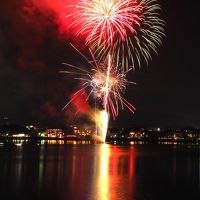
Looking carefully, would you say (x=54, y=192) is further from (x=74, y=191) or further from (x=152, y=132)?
(x=152, y=132)

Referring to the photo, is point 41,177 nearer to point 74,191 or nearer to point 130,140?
point 74,191

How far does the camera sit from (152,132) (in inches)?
7057

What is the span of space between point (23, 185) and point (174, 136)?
6296 inches

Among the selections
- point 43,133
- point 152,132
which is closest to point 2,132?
point 43,133

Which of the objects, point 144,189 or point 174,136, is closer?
point 144,189

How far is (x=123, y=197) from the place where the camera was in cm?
1958

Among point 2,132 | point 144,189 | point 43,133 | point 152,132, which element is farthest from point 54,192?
point 152,132

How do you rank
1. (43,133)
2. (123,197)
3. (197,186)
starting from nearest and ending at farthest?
(123,197) → (197,186) → (43,133)

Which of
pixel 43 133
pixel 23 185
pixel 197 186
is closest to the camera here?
pixel 23 185

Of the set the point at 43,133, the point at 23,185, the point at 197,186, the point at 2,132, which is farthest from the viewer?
the point at 43,133

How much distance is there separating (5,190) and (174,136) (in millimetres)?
161935

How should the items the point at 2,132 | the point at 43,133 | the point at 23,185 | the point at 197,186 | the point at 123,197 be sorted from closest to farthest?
1. the point at 123,197
2. the point at 23,185
3. the point at 197,186
4. the point at 2,132
5. the point at 43,133

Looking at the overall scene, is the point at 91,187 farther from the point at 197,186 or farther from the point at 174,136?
the point at 174,136

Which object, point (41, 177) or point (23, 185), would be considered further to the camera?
point (41, 177)
